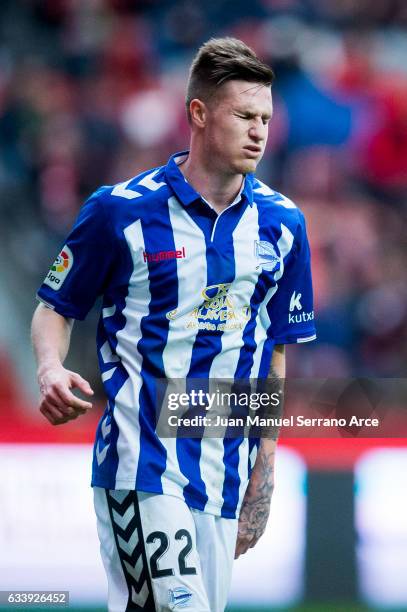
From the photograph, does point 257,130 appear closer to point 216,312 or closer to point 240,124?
point 240,124

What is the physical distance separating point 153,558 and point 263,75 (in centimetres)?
141

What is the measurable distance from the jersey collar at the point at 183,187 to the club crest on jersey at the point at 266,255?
14 centimetres

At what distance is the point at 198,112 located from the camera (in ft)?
12.0

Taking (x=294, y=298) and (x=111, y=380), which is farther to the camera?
(x=294, y=298)

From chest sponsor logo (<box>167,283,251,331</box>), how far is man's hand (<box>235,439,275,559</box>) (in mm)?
421

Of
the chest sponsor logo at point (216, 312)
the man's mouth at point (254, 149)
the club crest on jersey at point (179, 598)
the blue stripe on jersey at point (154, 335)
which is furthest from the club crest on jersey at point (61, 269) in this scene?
the club crest on jersey at point (179, 598)

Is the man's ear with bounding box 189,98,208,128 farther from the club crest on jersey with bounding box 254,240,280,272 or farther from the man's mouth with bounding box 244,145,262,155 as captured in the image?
the club crest on jersey with bounding box 254,240,280,272

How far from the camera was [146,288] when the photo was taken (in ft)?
11.6

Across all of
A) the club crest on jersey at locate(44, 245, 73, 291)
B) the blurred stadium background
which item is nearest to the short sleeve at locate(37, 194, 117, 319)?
the club crest on jersey at locate(44, 245, 73, 291)

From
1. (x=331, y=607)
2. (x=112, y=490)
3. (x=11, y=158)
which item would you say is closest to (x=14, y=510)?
(x=331, y=607)

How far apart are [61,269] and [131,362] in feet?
1.24

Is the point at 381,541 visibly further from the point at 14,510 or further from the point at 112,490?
the point at 112,490

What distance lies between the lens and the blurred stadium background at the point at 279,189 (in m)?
5.36

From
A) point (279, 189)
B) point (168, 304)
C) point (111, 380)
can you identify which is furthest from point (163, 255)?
point (279, 189)
